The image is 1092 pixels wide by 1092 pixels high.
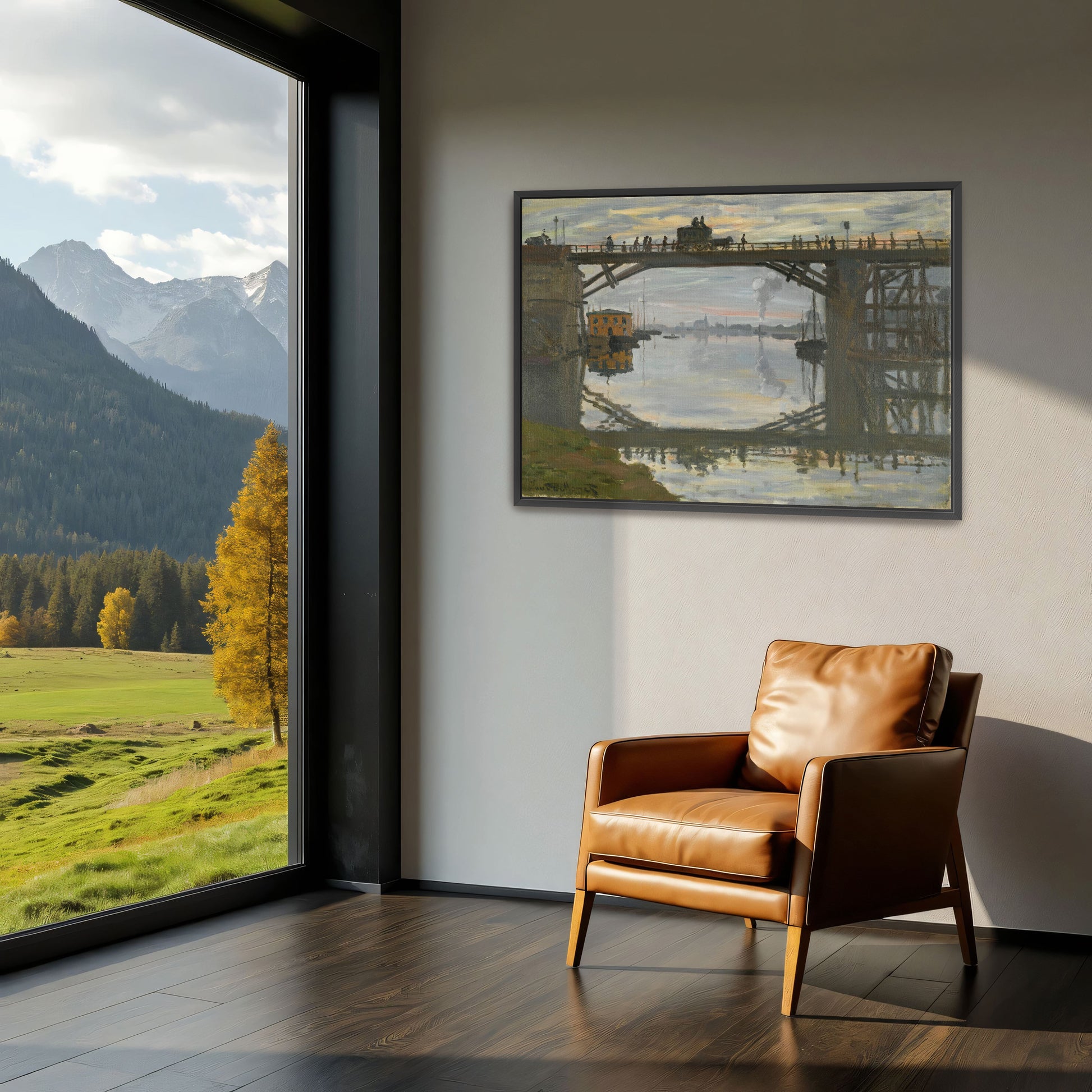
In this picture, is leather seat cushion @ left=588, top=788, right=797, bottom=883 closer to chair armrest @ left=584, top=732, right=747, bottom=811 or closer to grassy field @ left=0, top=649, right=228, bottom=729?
chair armrest @ left=584, top=732, right=747, bottom=811

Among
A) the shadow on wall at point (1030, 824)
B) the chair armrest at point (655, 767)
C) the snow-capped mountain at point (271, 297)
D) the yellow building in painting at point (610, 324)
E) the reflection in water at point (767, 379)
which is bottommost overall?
the shadow on wall at point (1030, 824)

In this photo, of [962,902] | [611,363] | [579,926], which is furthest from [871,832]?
[611,363]

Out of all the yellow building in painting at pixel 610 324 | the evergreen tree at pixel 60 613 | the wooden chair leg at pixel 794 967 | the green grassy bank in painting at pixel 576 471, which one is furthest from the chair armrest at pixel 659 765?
the evergreen tree at pixel 60 613

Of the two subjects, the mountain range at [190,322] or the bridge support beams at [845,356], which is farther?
the bridge support beams at [845,356]

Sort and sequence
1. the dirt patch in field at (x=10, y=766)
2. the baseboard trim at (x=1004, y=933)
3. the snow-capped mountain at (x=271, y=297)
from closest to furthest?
1. the dirt patch in field at (x=10, y=766)
2. the baseboard trim at (x=1004, y=933)
3. the snow-capped mountain at (x=271, y=297)

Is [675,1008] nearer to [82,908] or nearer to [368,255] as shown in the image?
[82,908]

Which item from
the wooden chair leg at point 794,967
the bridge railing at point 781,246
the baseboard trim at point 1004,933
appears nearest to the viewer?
the wooden chair leg at point 794,967

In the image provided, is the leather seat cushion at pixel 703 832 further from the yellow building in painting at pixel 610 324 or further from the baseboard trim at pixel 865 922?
the yellow building in painting at pixel 610 324
